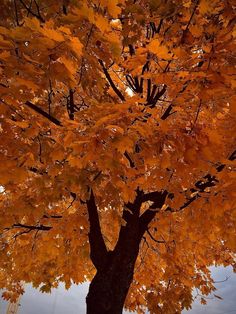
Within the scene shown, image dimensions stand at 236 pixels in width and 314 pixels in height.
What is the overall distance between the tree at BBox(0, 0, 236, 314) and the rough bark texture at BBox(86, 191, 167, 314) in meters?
0.02

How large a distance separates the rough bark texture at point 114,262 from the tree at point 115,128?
0.02 metres

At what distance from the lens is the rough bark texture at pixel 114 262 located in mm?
5164

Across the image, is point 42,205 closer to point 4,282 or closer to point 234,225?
point 234,225

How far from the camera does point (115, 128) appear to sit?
2703mm

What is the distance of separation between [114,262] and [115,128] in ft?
11.0

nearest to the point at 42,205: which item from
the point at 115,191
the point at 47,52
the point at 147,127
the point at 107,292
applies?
the point at 115,191

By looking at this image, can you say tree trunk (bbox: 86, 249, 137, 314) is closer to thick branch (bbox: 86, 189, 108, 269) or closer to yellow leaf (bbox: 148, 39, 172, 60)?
thick branch (bbox: 86, 189, 108, 269)

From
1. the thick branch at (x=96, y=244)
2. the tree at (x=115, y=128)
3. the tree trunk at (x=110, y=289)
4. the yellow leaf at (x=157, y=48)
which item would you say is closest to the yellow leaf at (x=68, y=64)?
the tree at (x=115, y=128)

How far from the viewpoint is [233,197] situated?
3643 millimetres

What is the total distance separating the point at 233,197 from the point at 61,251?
449 centimetres

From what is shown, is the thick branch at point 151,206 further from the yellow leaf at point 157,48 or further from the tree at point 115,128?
the yellow leaf at point 157,48

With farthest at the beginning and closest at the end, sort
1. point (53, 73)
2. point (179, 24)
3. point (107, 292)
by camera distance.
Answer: point (107, 292)
point (179, 24)
point (53, 73)

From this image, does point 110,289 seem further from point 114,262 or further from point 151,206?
point 151,206

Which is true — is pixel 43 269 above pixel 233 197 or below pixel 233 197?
above
